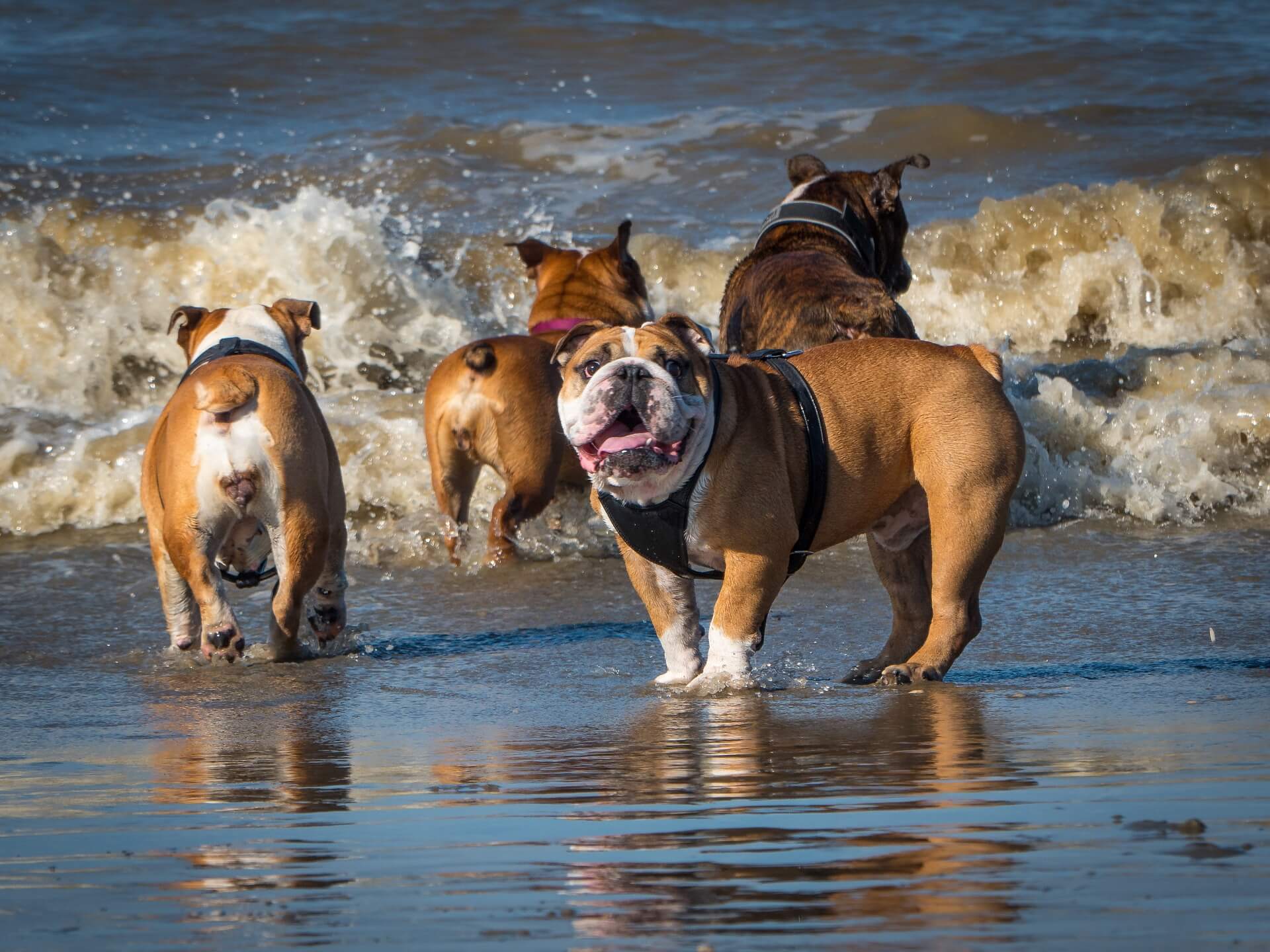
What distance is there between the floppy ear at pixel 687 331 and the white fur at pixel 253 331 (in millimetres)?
2065

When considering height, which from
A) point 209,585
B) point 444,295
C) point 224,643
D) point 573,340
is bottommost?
point 224,643

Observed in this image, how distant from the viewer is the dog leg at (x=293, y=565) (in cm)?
629

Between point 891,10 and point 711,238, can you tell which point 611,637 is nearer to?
point 711,238

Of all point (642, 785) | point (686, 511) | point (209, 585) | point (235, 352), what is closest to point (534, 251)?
point (235, 352)

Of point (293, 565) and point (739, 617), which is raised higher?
point (293, 565)

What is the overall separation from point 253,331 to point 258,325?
59 mm

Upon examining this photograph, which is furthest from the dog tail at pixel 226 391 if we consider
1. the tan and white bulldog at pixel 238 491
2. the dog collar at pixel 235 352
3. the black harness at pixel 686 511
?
the black harness at pixel 686 511

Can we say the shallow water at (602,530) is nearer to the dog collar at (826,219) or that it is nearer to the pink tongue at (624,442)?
the pink tongue at (624,442)

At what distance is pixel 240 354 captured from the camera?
6.71 metres

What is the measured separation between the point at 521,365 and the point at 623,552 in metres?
3.22

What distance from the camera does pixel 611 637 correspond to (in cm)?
691

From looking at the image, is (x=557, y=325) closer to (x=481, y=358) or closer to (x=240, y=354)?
(x=481, y=358)

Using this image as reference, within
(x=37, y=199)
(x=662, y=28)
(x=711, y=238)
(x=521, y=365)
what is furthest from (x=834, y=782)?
(x=662, y=28)

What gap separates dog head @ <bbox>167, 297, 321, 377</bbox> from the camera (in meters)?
7.08
